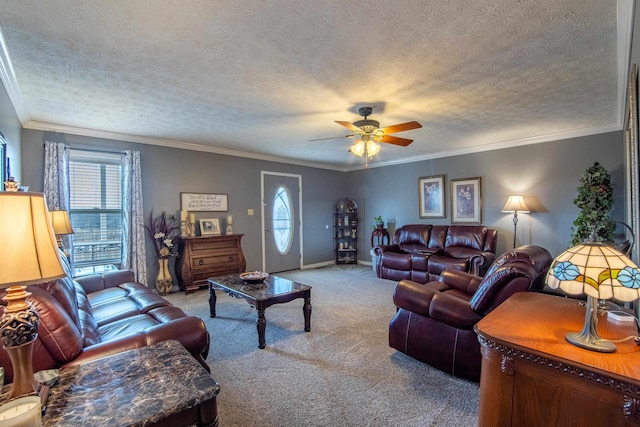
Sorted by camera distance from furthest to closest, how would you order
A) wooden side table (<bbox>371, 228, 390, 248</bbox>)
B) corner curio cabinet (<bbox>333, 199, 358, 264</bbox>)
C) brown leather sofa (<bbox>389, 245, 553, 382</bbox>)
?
corner curio cabinet (<bbox>333, 199, 358, 264</bbox>) < wooden side table (<bbox>371, 228, 390, 248</bbox>) < brown leather sofa (<bbox>389, 245, 553, 382</bbox>)

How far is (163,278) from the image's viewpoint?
182 inches

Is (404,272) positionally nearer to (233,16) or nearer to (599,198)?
(599,198)

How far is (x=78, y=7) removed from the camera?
169 cm

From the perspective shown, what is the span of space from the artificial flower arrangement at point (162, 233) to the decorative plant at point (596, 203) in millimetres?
5733

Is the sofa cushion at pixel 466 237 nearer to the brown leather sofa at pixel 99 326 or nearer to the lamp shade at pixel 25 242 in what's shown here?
the brown leather sofa at pixel 99 326

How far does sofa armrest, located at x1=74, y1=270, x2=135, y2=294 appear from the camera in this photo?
3184 mm

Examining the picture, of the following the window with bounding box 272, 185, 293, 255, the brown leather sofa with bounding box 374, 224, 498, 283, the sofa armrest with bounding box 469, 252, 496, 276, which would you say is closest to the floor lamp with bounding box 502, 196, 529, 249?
the brown leather sofa with bounding box 374, 224, 498, 283

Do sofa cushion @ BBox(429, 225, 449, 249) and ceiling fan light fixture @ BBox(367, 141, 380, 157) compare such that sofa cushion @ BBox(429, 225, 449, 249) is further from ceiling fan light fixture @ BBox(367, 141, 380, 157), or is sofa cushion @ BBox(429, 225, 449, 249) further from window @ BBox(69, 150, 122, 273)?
window @ BBox(69, 150, 122, 273)

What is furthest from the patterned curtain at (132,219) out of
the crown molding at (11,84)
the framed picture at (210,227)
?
the crown molding at (11,84)

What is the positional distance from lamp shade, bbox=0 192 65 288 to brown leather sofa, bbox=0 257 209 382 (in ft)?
1.43

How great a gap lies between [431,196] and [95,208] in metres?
5.76

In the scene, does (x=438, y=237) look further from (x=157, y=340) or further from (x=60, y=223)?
(x=60, y=223)

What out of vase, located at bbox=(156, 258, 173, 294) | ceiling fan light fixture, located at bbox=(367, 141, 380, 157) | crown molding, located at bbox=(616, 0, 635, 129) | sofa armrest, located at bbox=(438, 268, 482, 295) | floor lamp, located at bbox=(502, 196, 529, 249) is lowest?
vase, located at bbox=(156, 258, 173, 294)

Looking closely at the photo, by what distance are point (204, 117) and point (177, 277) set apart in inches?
106
